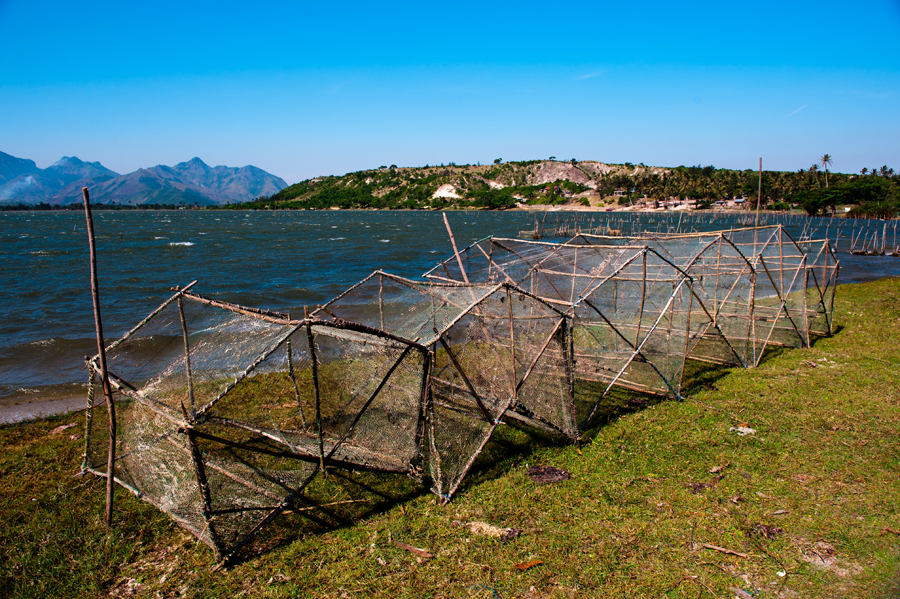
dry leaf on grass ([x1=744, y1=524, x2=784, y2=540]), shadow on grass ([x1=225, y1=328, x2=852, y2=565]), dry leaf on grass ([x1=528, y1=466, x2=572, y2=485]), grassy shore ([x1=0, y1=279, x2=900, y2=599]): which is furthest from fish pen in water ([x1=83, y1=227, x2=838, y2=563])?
dry leaf on grass ([x1=744, y1=524, x2=784, y2=540])

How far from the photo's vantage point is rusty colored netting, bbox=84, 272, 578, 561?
507 centimetres

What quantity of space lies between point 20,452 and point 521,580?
758cm

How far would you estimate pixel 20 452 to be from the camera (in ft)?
23.2

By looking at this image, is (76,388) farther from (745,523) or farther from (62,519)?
(745,523)

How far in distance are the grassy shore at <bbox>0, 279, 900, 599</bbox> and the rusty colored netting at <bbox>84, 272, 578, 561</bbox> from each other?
0.39 metres

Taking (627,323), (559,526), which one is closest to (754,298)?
(627,323)

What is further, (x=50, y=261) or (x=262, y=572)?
(x=50, y=261)

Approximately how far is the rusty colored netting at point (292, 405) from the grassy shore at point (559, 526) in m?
0.39

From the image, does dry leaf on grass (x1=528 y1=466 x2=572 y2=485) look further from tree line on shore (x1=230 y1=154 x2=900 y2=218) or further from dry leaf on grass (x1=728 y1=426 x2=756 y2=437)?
tree line on shore (x1=230 y1=154 x2=900 y2=218)

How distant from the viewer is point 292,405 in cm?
762

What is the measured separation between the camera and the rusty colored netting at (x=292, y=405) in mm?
5074

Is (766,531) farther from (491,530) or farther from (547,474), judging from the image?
(491,530)

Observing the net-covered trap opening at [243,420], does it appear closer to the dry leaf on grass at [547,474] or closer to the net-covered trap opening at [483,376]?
the net-covered trap opening at [483,376]

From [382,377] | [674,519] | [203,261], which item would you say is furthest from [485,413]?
[203,261]
